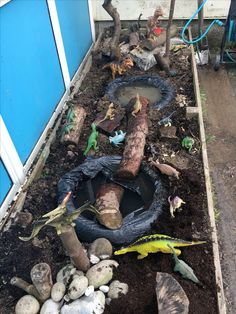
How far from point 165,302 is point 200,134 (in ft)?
8.08

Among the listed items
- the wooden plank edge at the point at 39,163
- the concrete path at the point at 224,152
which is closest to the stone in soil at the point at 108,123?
the wooden plank edge at the point at 39,163

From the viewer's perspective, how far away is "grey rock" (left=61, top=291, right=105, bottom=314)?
228cm

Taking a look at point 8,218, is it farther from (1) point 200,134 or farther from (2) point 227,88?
(2) point 227,88

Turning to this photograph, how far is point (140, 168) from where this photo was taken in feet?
11.6

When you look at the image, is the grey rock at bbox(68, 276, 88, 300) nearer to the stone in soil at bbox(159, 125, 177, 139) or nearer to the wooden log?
the wooden log

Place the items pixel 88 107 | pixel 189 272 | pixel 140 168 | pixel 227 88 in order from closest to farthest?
pixel 189 272, pixel 140 168, pixel 88 107, pixel 227 88

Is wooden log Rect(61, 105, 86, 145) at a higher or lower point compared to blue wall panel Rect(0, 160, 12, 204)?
lower

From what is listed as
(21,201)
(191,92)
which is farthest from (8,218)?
(191,92)

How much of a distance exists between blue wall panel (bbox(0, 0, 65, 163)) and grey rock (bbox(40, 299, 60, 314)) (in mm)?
1743

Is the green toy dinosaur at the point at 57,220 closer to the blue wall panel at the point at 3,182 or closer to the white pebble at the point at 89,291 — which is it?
the white pebble at the point at 89,291

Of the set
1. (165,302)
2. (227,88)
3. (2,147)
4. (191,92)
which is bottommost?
(227,88)

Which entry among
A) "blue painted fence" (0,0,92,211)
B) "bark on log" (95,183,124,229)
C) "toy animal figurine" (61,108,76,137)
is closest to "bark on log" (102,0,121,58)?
"blue painted fence" (0,0,92,211)

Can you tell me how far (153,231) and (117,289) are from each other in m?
0.71

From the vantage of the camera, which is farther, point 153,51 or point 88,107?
point 153,51
